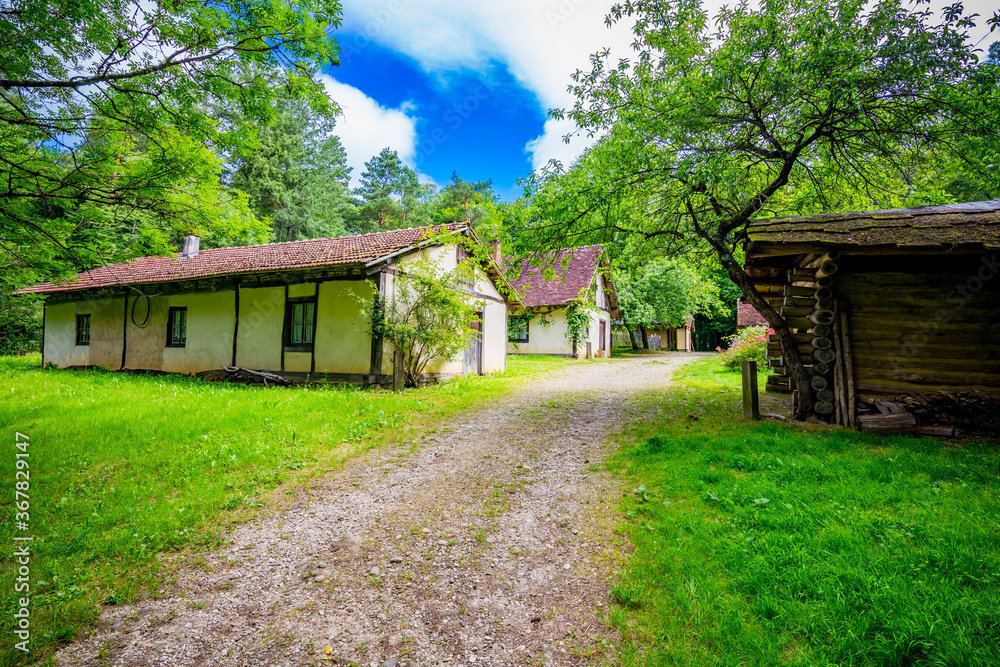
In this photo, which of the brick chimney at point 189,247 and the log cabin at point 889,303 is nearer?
the log cabin at point 889,303

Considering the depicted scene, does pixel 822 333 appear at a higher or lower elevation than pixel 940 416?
higher

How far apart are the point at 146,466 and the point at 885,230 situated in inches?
407

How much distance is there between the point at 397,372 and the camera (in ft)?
35.0

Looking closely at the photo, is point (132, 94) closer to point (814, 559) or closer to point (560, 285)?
point (814, 559)

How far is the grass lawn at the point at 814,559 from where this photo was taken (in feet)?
7.30

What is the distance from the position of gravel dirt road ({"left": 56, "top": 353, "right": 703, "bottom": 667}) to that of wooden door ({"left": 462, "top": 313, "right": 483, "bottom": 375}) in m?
9.14

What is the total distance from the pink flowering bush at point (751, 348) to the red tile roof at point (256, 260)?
10958 mm

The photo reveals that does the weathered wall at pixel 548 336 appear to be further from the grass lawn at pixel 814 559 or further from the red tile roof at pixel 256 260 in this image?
the grass lawn at pixel 814 559

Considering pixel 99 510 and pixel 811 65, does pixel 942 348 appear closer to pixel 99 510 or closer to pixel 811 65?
pixel 811 65

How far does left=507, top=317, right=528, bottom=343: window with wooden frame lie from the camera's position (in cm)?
2469

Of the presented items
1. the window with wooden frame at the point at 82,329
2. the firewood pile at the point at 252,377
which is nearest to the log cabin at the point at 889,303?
the firewood pile at the point at 252,377

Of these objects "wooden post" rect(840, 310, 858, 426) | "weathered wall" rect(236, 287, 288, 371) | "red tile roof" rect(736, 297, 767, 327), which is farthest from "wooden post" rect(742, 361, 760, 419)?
"red tile roof" rect(736, 297, 767, 327)

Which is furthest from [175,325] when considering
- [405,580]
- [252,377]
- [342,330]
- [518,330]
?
[518,330]

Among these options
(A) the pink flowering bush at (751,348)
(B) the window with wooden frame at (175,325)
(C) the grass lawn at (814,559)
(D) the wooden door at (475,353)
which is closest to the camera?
(C) the grass lawn at (814,559)
